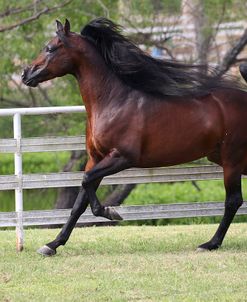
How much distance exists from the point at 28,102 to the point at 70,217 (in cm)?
879

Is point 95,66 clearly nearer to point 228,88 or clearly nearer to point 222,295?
point 228,88

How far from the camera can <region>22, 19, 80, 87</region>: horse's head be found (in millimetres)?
8820

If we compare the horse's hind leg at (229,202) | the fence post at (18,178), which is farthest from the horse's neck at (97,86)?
the horse's hind leg at (229,202)

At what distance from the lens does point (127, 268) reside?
8.05 m

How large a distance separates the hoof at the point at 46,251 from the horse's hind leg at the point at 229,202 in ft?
4.43

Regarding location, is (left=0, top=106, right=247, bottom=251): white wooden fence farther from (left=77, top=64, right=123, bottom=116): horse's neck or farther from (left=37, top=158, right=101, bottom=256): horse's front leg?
(left=37, top=158, right=101, bottom=256): horse's front leg

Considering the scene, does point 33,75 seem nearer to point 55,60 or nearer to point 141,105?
point 55,60

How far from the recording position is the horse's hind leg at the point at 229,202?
8.97 meters

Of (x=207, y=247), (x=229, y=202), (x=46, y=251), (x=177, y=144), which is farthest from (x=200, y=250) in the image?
(x=46, y=251)

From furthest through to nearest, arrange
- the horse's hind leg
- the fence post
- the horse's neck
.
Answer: the fence post
the horse's hind leg
the horse's neck

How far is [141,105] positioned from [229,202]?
1.27m

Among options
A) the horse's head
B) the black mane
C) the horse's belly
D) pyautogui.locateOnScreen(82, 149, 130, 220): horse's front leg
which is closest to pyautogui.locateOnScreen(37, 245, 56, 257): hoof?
pyautogui.locateOnScreen(82, 149, 130, 220): horse's front leg

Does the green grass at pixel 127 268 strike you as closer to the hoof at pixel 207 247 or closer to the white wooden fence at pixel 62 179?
the hoof at pixel 207 247

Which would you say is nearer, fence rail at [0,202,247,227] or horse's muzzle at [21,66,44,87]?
horse's muzzle at [21,66,44,87]
